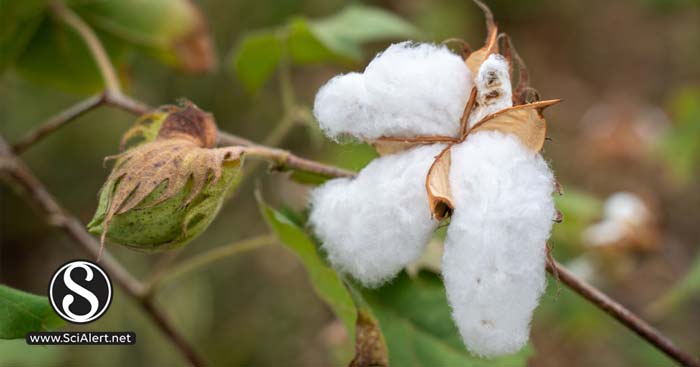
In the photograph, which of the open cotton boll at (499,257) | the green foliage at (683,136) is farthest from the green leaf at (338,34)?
the green foliage at (683,136)

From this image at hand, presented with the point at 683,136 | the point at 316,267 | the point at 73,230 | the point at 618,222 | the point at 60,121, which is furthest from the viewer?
the point at 683,136

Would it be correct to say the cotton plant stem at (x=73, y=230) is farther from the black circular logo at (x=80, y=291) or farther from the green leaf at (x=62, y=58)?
the green leaf at (x=62, y=58)

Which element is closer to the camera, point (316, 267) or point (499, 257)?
point (499, 257)

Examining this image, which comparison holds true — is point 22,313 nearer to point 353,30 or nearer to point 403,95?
point 403,95

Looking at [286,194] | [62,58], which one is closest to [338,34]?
[62,58]

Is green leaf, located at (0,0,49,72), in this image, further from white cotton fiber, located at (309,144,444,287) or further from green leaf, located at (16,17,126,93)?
white cotton fiber, located at (309,144,444,287)

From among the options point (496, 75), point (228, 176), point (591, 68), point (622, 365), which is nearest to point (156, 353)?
point (622, 365)
